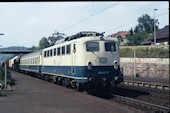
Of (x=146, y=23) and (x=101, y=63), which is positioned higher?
(x=146, y=23)

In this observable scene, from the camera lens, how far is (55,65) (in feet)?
76.0

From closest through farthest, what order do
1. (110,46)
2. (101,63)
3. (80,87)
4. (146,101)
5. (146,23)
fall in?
(146,101)
(101,63)
(110,46)
(80,87)
(146,23)

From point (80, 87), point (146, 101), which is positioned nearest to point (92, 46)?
point (80, 87)

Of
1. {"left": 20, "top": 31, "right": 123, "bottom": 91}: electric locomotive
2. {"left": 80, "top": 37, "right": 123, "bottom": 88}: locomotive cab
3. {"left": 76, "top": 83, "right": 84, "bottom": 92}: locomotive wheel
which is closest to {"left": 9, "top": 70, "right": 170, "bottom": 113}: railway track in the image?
{"left": 80, "top": 37, "right": 123, "bottom": 88}: locomotive cab

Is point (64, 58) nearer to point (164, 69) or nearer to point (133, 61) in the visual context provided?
point (164, 69)

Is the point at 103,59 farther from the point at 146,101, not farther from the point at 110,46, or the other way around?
the point at 146,101

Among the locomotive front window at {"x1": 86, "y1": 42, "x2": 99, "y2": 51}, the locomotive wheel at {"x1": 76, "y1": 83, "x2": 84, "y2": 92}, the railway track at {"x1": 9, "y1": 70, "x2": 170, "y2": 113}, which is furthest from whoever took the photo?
the locomotive wheel at {"x1": 76, "y1": 83, "x2": 84, "y2": 92}

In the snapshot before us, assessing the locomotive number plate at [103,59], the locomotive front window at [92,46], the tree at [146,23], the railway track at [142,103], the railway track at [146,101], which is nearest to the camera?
the railway track at [142,103]

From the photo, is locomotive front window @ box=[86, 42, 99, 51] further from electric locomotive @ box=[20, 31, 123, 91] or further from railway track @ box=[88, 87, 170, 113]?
railway track @ box=[88, 87, 170, 113]

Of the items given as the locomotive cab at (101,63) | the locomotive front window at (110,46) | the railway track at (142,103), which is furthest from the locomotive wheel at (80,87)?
the locomotive front window at (110,46)

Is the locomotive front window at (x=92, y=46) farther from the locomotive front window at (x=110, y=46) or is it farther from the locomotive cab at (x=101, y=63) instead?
the locomotive front window at (x=110, y=46)

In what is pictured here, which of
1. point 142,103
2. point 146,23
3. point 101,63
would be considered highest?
point 146,23

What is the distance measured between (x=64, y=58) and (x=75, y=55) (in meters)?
2.32

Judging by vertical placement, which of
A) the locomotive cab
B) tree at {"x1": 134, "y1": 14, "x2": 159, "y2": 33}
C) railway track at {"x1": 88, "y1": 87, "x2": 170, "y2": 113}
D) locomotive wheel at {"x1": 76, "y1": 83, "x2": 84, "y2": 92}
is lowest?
railway track at {"x1": 88, "y1": 87, "x2": 170, "y2": 113}
